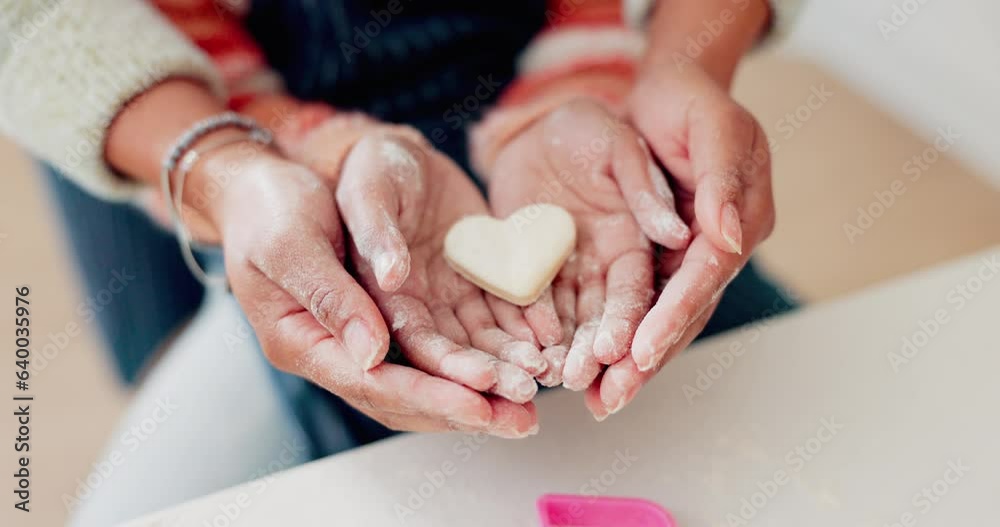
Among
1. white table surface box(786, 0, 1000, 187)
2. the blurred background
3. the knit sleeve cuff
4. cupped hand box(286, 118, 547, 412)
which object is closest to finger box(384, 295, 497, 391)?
cupped hand box(286, 118, 547, 412)

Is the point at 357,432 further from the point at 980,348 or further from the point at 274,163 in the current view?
the point at 980,348

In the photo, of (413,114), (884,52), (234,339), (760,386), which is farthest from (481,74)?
(884,52)

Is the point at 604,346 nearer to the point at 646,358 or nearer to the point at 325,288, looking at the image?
the point at 646,358

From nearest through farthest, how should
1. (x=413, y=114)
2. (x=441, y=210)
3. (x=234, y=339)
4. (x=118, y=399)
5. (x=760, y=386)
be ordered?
1. (x=760, y=386)
2. (x=441, y=210)
3. (x=234, y=339)
4. (x=413, y=114)
5. (x=118, y=399)

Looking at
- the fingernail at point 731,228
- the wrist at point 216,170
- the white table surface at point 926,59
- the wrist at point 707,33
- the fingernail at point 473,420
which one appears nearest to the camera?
the fingernail at point 473,420

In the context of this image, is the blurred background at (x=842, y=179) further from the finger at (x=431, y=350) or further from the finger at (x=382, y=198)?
the finger at (x=431, y=350)

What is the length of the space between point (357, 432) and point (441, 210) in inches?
11.3

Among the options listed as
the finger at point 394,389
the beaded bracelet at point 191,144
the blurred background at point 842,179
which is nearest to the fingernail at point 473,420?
the finger at point 394,389

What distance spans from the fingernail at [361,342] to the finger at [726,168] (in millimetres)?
338

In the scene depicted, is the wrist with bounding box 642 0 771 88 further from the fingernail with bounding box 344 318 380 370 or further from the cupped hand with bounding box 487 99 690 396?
the fingernail with bounding box 344 318 380 370

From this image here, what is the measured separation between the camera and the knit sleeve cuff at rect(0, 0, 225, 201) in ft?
2.97

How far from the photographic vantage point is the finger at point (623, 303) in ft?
2.31

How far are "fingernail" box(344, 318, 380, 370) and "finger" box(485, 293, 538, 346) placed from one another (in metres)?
0.16

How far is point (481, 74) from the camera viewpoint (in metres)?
1.19
